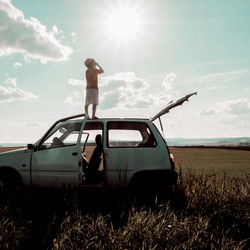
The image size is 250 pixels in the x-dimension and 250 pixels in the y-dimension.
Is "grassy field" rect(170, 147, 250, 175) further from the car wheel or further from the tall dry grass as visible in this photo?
the car wheel

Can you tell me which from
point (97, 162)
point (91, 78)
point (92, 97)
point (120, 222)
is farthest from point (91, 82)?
point (120, 222)

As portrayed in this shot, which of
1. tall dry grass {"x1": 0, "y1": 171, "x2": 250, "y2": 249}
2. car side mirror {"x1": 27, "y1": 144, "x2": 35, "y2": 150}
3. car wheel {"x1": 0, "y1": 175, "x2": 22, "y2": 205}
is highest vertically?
car side mirror {"x1": 27, "y1": 144, "x2": 35, "y2": 150}

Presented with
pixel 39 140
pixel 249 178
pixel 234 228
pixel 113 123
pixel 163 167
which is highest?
pixel 113 123

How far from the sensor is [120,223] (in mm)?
3398

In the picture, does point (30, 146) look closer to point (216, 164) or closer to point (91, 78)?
point (91, 78)

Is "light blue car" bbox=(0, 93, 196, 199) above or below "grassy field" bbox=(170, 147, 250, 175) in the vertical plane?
above

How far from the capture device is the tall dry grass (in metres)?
2.90

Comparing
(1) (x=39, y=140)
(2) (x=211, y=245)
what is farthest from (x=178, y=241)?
(1) (x=39, y=140)

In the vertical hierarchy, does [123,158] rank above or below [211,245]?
above

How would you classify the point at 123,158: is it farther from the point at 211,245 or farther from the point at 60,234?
the point at 211,245

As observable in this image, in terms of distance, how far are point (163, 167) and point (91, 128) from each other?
208 cm

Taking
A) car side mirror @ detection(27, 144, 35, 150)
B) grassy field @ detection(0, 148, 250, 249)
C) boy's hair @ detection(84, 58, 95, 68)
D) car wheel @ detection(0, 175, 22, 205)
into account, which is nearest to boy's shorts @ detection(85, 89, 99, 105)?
boy's hair @ detection(84, 58, 95, 68)

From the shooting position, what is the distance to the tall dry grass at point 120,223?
2904 mm

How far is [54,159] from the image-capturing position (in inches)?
192
